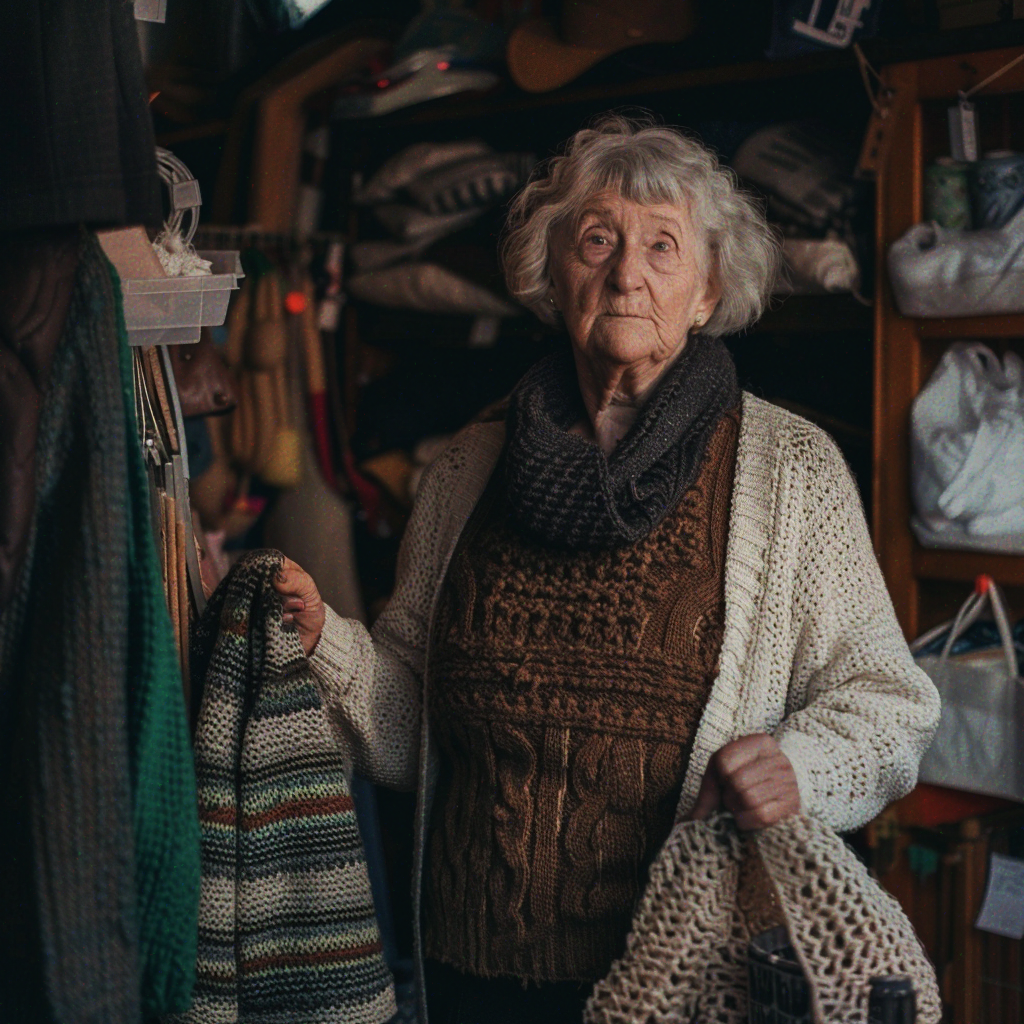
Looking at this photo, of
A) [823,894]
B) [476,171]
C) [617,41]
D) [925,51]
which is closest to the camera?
[823,894]

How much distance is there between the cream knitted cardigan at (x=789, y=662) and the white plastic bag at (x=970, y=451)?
2.11 ft

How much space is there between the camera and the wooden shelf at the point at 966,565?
6.89 feet

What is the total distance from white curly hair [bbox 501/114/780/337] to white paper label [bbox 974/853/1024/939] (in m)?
1.12

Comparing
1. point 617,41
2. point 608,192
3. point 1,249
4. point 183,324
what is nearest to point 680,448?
point 608,192

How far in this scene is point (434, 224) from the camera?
9.59 ft

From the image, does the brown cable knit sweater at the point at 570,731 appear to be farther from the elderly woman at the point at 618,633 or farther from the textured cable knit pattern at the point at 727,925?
the textured cable knit pattern at the point at 727,925

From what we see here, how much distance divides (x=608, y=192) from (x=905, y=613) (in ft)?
3.41

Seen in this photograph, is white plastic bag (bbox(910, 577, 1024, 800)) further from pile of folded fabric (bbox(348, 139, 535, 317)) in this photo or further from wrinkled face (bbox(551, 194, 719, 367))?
pile of folded fabric (bbox(348, 139, 535, 317))

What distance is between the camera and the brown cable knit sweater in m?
1.43

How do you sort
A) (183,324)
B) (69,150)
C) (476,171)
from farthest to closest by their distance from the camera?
(476,171) → (183,324) → (69,150)

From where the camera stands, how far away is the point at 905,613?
223cm

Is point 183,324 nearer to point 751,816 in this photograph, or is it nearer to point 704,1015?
point 751,816

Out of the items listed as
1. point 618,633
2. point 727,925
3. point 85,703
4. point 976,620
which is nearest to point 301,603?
point 618,633

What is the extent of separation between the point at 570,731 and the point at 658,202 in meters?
0.70
